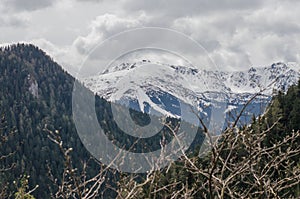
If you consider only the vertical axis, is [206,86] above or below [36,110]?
below

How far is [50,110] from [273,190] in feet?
337

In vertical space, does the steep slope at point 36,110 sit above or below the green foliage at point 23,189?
above

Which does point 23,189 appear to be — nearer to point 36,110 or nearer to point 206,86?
point 206,86

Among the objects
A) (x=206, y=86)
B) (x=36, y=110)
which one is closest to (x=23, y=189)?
(x=206, y=86)

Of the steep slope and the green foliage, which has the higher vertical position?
the steep slope

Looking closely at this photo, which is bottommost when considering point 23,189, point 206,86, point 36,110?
point 23,189

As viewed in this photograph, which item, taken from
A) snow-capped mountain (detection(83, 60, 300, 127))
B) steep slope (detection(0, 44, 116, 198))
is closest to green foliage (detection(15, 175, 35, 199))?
snow-capped mountain (detection(83, 60, 300, 127))

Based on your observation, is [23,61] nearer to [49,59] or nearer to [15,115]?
[49,59]

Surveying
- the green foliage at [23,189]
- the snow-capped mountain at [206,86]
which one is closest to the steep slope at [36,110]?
the snow-capped mountain at [206,86]

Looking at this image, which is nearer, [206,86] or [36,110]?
[206,86]

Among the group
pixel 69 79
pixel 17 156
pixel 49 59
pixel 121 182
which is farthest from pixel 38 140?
pixel 121 182

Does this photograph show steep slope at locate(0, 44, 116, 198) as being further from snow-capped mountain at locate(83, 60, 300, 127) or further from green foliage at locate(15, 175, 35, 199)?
green foliage at locate(15, 175, 35, 199)

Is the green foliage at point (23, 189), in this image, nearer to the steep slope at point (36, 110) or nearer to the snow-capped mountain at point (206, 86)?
the snow-capped mountain at point (206, 86)

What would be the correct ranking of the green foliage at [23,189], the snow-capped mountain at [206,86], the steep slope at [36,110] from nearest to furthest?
the snow-capped mountain at [206,86]
the green foliage at [23,189]
the steep slope at [36,110]
